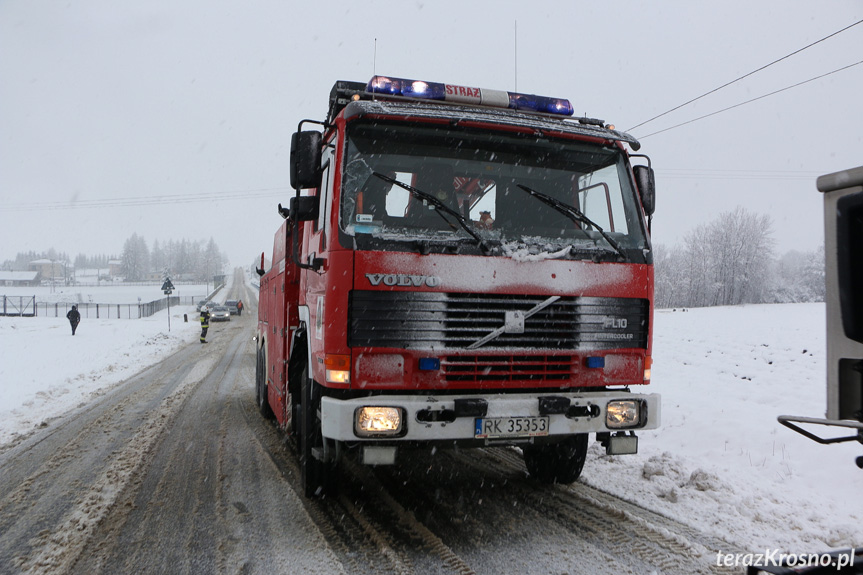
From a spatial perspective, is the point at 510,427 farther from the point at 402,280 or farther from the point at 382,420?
the point at 402,280

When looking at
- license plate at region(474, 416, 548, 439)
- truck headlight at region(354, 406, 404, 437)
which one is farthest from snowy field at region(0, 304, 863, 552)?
truck headlight at region(354, 406, 404, 437)

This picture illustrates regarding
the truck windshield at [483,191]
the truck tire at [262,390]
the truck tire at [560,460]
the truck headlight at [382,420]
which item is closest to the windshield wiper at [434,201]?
the truck windshield at [483,191]

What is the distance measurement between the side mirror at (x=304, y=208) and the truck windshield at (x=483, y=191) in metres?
0.52

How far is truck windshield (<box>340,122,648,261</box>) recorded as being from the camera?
3.97m

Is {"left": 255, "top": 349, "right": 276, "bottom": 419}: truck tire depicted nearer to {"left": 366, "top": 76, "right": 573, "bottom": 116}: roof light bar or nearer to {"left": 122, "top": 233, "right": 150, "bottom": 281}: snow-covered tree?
{"left": 366, "top": 76, "right": 573, "bottom": 116}: roof light bar

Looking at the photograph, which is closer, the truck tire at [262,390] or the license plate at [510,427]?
the license plate at [510,427]

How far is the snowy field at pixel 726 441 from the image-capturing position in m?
4.22

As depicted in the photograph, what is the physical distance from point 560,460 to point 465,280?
2.13 meters

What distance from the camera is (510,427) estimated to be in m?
3.82

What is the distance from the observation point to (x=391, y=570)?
11.3 feet

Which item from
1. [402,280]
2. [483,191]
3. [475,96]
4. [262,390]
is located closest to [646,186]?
[483,191]

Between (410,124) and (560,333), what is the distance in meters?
1.78

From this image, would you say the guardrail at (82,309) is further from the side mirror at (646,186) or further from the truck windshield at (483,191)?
the side mirror at (646,186)

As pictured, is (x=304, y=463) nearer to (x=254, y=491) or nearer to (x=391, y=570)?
(x=254, y=491)
